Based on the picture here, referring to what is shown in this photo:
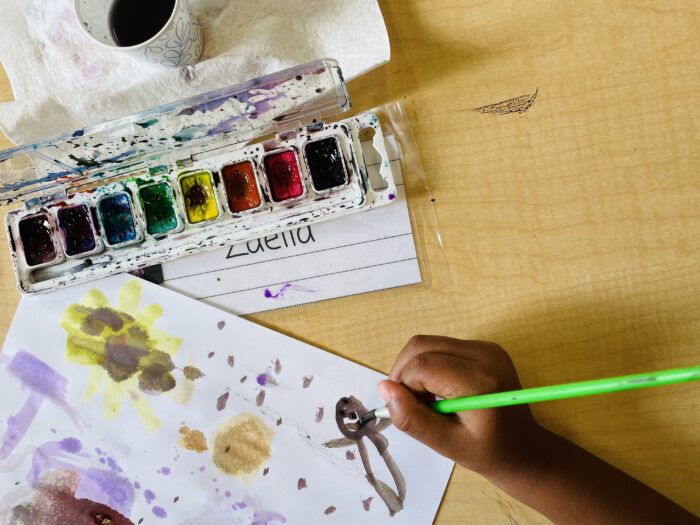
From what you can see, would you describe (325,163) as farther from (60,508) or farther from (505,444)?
(60,508)

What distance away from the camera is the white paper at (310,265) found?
74cm

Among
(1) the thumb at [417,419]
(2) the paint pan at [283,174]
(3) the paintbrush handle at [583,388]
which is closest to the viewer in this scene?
(3) the paintbrush handle at [583,388]

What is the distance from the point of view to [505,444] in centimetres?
65

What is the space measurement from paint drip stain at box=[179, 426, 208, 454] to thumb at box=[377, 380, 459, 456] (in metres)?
0.26

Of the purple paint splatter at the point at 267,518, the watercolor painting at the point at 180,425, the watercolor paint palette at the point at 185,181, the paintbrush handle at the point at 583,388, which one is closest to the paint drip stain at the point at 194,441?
the watercolor painting at the point at 180,425

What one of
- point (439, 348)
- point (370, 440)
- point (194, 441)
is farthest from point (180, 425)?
point (439, 348)

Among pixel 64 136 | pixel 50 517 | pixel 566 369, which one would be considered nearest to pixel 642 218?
pixel 566 369

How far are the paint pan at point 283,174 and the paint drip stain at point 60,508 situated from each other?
437 millimetres

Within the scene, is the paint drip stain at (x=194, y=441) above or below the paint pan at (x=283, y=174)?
below

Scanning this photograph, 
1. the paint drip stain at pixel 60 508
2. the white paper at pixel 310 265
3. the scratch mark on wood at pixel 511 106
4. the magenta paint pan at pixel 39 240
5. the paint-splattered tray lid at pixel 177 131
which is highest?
the paint-splattered tray lid at pixel 177 131

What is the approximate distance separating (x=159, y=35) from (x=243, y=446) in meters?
0.48

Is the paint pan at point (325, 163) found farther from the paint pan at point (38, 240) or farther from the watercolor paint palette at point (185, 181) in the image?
the paint pan at point (38, 240)

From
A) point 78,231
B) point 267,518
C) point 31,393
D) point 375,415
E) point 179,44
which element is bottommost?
point 267,518

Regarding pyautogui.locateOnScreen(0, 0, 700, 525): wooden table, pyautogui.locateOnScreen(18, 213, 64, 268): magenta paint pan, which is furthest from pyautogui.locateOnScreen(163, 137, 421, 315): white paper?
pyautogui.locateOnScreen(18, 213, 64, 268): magenta paint pan
